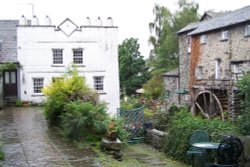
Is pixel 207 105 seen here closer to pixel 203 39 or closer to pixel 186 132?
pixel 203 39

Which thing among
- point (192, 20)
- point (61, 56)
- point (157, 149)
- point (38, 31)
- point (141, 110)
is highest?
point (192, 20)

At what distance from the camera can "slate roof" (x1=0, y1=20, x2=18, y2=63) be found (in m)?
28.6

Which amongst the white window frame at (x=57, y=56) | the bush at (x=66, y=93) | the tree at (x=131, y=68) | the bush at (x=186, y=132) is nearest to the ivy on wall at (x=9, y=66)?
the white window frame at (x=57, y=56)

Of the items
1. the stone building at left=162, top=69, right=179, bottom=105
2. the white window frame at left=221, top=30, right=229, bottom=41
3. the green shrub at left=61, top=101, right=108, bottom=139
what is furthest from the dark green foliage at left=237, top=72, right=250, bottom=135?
the stone building at left=162, top=69, right=179, bottom=105

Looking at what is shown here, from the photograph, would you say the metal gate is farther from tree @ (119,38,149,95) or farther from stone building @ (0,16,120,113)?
tree @ (119,38,149,95)

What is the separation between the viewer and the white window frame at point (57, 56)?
29500 millimetres

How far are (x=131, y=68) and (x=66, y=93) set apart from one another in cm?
3654

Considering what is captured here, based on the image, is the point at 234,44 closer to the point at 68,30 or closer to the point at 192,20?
the point at 68,30

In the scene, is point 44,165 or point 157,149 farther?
point 157,149

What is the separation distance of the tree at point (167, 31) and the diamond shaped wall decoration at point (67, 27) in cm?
1996

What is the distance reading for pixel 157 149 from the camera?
675 inches

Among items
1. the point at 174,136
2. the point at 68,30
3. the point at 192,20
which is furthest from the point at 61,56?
the point at 192,20

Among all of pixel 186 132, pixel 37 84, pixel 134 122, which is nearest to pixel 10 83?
pixel 37 84

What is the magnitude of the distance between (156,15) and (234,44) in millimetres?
26207
